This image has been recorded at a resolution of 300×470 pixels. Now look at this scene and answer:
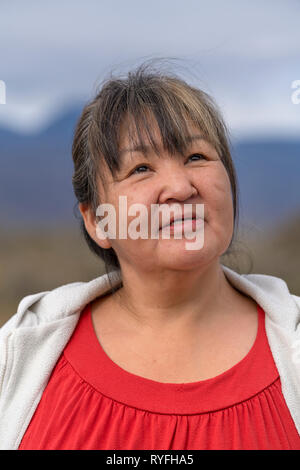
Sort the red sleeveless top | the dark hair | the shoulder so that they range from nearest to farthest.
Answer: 1. the red sleeveless top
2. the dark hair
3. the shoulder

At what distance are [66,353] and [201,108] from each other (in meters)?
0.70

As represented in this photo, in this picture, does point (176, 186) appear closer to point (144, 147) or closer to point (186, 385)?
point (144, 147)

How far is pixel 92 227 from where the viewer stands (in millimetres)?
1582

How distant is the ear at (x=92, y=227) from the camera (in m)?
1.54

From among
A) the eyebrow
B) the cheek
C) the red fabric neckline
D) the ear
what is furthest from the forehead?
the red fabric neckline

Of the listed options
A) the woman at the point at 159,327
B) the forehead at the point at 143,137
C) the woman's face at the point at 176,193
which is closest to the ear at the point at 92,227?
the woman at the point at 159,327

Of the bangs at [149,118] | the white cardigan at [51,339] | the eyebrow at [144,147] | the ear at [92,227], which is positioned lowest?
the white cardigan at [51,339]

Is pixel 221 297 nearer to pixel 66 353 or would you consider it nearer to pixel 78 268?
pixel 66 353

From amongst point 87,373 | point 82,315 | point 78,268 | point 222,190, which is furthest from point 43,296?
point 78,268

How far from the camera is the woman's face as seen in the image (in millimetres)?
1281

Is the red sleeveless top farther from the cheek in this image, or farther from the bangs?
the bangs

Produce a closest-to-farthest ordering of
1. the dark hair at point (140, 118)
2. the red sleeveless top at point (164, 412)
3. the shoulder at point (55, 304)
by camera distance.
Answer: the red sleeveless top at point (164, 412) → the dark hair at point (140, 118) → the shoulder at point (55, 304)

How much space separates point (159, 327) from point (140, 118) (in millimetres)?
516

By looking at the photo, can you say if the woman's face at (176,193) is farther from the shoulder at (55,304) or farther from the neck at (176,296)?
the shoulder at (55,304)
